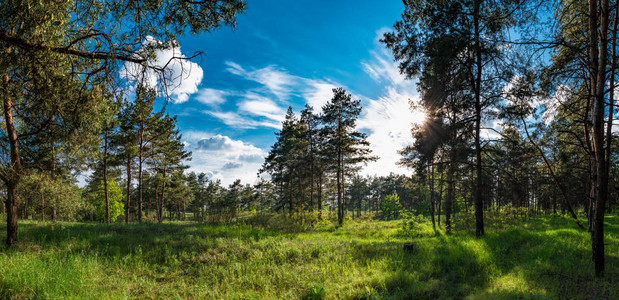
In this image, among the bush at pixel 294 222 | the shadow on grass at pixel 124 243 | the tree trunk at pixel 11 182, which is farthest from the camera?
the bush at pixel 294 222

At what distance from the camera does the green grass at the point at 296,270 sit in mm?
4902

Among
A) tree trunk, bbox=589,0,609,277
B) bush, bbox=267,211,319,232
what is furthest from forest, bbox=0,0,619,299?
bush, bbox=267,211,319,232

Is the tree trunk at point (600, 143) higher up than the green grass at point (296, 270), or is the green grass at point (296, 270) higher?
the tree trunk at point (600, 143)

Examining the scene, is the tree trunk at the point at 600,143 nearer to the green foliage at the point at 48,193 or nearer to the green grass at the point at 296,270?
the green grass at the point at 296,270

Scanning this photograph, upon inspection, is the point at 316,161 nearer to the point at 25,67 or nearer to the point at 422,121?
the point at 422,121

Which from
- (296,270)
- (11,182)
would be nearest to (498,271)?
(296,270)

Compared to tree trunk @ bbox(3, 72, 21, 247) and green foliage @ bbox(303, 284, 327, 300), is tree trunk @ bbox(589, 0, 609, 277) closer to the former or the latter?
green foliage @ bbox(303, 284, 327, 300)

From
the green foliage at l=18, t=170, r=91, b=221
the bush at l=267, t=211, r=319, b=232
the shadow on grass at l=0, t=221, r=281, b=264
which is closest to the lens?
the shadow on grass at l=0, t=221, r=281, b=264

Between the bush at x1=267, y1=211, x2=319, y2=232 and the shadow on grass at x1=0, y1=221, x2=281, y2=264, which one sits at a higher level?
the shadow on grass at x1=0, y1=221, x2=281, y2=264

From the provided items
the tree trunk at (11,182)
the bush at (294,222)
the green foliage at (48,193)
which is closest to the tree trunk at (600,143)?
the bush at (294,222)

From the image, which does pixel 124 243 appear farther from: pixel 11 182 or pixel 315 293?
pixel 315 293

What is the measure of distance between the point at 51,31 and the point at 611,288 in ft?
35.8

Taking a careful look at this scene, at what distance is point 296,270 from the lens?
6629 millimetres

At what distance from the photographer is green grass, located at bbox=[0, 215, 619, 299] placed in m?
4.90
